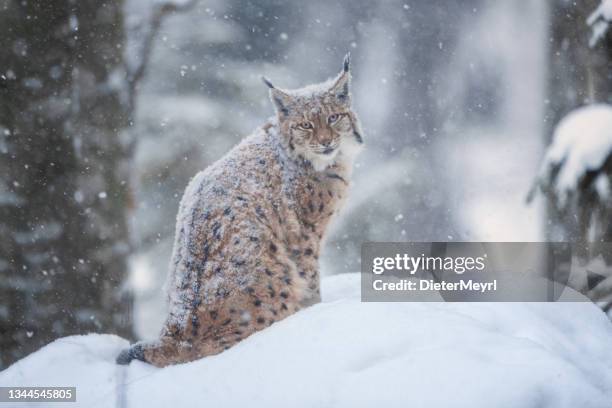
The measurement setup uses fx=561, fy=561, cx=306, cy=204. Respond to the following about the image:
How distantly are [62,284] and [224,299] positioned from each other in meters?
0.82

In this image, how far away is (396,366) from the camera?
1587mm

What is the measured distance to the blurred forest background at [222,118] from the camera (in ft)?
8.05

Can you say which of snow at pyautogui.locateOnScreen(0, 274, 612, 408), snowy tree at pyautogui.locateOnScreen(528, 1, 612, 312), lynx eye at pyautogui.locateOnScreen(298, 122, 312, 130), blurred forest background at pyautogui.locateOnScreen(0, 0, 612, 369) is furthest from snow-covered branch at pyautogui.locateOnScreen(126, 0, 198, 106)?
snowy tree at pyautogui.locateOnScreen(528, 1, 612, 312)

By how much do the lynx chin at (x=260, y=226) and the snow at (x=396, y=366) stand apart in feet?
0.83

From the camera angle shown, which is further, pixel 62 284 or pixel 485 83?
pixel 485 83

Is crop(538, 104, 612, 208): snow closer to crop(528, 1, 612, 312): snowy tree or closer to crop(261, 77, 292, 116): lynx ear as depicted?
crop(528, 1, 612, 312): snowy tree

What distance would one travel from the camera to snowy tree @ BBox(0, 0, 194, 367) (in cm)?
243

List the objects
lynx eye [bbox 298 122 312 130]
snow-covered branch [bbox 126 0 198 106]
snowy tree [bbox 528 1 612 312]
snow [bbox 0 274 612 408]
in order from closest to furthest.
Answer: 1. snow [bbox 0 274 612 408]
2. snowy tree [bbox 528 1 612 312]
3. lynx eye [bbox 298 122 312 130]
4. snow-covered branch [bbox 126 0 198 106]

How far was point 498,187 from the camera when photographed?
9.79ft

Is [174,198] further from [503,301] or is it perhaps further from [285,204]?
[503,301]

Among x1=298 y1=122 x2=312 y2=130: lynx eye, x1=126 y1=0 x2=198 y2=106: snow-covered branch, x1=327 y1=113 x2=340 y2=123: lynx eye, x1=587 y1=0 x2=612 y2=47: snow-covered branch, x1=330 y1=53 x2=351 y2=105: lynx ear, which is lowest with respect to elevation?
x1=298 y1=122 x2=312 y2=130: lynx eye

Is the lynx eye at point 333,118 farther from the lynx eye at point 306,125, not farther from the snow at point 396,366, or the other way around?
the snow at point 396,366

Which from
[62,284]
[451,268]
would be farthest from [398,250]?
[62,284]

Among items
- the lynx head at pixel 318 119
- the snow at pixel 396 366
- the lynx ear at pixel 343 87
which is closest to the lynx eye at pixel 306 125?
the lynx head at pixel 318 119
